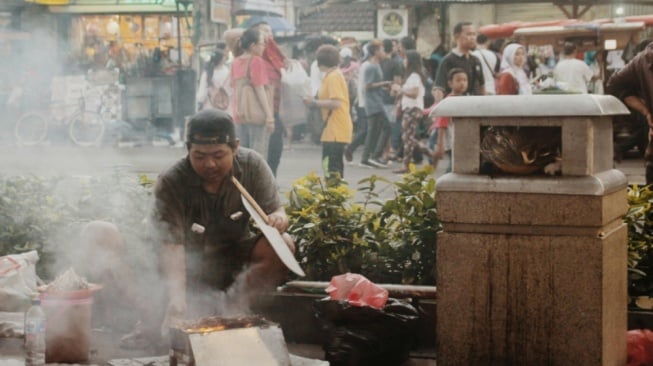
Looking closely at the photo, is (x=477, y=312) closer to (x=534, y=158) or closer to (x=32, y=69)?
(x=534, y=158)

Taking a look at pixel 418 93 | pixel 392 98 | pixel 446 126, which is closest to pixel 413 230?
pixel 446 126

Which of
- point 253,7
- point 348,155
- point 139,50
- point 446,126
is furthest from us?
point 139,50

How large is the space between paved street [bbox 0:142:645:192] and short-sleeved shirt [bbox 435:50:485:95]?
2.24 meters

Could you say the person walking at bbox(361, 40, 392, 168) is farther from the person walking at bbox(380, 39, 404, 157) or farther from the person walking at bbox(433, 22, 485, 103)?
the person walking at bbox(433, 22, 485, 103)

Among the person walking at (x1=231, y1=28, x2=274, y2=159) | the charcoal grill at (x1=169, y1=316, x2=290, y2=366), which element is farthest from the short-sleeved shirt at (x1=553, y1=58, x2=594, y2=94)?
the charcoal grill at (x1=169, y1=316, x2=290, y2=366)

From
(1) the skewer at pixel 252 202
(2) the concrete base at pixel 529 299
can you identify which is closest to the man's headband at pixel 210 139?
(1) the skewer at pixel 252 202

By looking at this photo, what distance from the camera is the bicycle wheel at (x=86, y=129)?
20.7 meters

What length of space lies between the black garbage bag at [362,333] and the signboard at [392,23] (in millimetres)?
19423

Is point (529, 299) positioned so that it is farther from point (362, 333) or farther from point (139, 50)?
point (139, 50)

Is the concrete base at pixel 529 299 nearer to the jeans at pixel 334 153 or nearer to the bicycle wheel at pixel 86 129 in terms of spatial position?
the jeans at pixel 334 153

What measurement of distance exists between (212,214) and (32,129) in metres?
16.3

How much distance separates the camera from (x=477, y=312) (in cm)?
475

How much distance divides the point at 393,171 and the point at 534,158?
418 inches

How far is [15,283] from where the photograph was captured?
5.89 m
